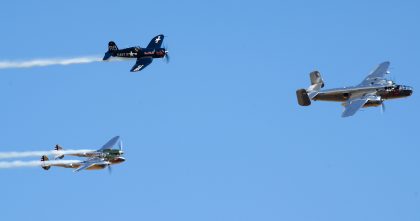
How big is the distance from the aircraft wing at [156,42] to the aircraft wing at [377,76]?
3569 cm

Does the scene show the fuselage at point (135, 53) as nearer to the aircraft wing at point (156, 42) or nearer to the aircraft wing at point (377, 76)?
the aircraft wing at point (156, 42)

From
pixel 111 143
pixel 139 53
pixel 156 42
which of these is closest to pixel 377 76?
pixel 139 53

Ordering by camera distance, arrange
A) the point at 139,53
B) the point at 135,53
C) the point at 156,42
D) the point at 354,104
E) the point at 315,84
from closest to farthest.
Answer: the point at 354,104 < the point at 315,84 < the point at 135,53 < the point at 139,53 < the point at 156,42

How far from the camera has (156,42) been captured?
167 metres

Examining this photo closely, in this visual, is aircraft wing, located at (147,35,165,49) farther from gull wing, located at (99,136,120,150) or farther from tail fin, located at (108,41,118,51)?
gull wing, located at (99,136,120,150)

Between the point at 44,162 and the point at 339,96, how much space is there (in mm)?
44378

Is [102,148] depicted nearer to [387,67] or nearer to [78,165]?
[78,165]

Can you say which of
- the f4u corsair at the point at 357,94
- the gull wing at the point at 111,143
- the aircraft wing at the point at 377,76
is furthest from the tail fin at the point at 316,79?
the gull wing at the point at 111,143

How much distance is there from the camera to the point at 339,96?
5763 inches

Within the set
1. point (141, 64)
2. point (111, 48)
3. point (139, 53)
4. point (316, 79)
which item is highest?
point (111, 48)

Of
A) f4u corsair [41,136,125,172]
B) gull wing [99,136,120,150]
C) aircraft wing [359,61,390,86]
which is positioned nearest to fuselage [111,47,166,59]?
gull wing [99,136,120,150]

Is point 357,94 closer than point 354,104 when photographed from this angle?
No

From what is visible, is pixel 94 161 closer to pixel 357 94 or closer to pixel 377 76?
pixel 357 94

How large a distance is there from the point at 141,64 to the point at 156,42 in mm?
11328
